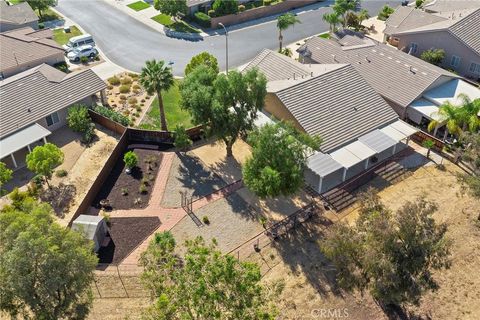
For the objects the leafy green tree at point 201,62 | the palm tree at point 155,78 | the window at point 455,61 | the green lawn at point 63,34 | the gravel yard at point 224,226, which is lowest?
the gravel yard at point 224,226

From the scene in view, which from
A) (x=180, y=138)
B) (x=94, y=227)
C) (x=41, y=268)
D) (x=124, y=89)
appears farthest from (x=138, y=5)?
(x=41, y=268)

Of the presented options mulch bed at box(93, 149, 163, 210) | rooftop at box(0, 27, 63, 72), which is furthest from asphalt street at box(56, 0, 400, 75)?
mulch bed at box(93, 149, 163, 210)

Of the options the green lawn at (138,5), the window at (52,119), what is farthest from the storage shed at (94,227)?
the green lawn at (138,5)

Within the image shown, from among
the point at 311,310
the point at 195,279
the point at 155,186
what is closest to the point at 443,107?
the point at 311,310

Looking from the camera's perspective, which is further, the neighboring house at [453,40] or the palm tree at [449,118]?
the neighboring house at [453,40]

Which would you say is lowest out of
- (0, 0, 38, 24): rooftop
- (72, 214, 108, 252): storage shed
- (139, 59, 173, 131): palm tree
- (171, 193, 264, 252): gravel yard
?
(171, 193, 264, 252): gravel yard

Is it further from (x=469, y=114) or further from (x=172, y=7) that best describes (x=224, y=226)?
(x=172, y=7)

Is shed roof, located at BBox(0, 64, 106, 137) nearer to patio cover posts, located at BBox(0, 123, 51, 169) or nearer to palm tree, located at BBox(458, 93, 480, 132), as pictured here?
patio cover posts, located at BBox(0, 123, 51, 169)

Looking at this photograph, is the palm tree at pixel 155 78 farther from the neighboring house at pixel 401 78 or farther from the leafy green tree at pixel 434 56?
the leafy green tree at pixel 434 56
